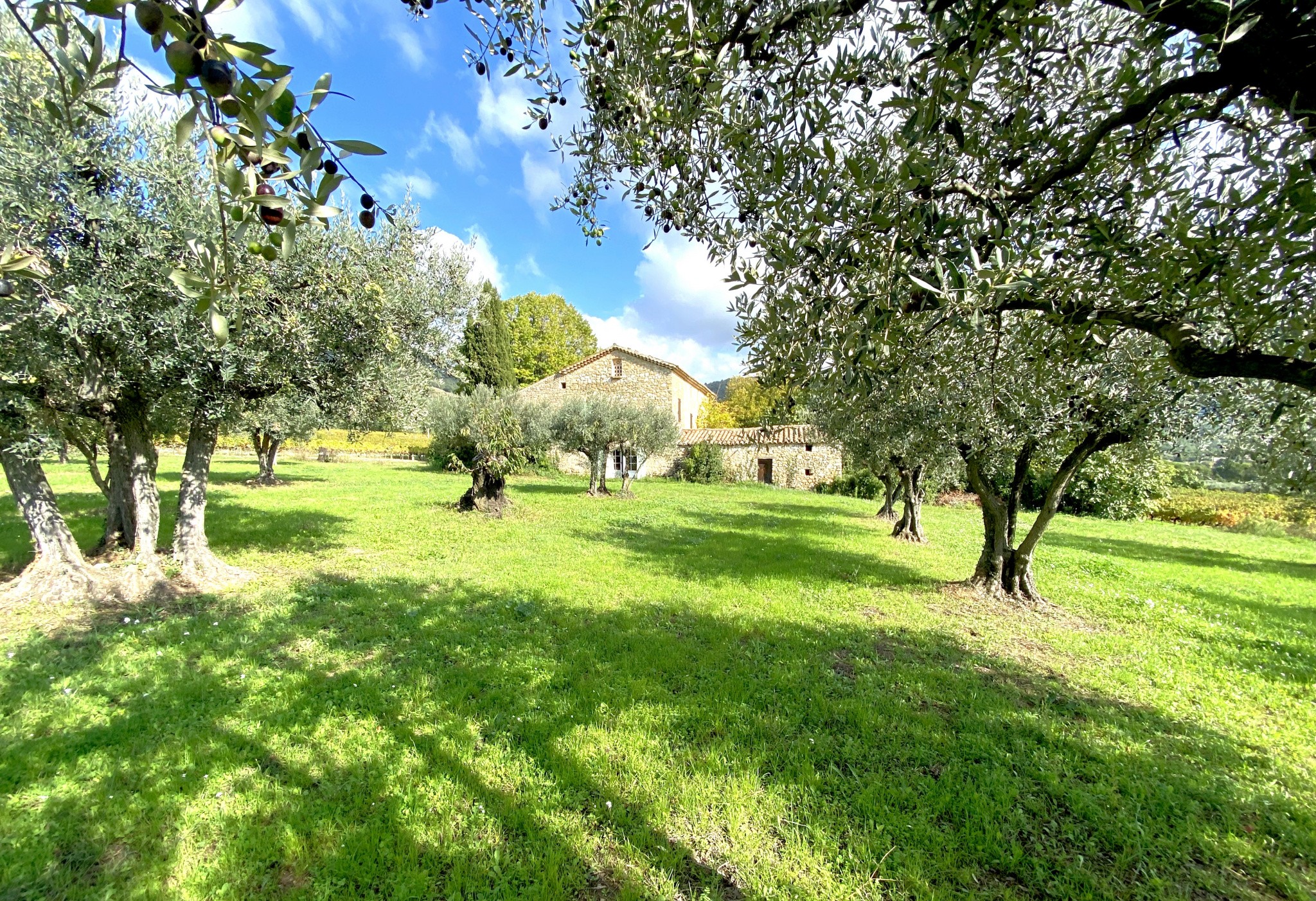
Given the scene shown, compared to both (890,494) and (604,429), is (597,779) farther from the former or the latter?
(604,429)

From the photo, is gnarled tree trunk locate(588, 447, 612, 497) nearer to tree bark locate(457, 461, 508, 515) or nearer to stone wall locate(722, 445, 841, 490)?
tree bark locate(457, 461, 508, 515)

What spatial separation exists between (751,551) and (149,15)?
1192 centimetres

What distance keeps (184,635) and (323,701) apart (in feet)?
9.48

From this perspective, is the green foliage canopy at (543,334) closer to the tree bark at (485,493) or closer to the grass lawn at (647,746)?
the tree bark at (485,493)

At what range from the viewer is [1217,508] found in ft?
81.3

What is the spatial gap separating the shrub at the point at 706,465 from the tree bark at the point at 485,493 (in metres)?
17.5

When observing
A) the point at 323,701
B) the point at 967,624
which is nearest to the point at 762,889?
the point at 323,701

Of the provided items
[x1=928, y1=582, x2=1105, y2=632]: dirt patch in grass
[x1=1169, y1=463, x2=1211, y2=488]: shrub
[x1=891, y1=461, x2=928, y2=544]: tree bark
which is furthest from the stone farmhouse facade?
[x1=928, y1=582, x2=1105, y2=632]: dirt patch in grass

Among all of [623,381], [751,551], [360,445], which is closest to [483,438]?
[751,551]

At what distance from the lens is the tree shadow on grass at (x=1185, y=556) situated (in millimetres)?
13672

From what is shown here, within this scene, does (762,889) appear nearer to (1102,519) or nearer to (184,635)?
(184,635)

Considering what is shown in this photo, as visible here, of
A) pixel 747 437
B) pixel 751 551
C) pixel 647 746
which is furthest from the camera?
pixel 747 437

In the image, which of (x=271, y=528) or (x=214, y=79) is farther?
(x=271, y=528)

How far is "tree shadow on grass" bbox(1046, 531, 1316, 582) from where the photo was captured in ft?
44.9
